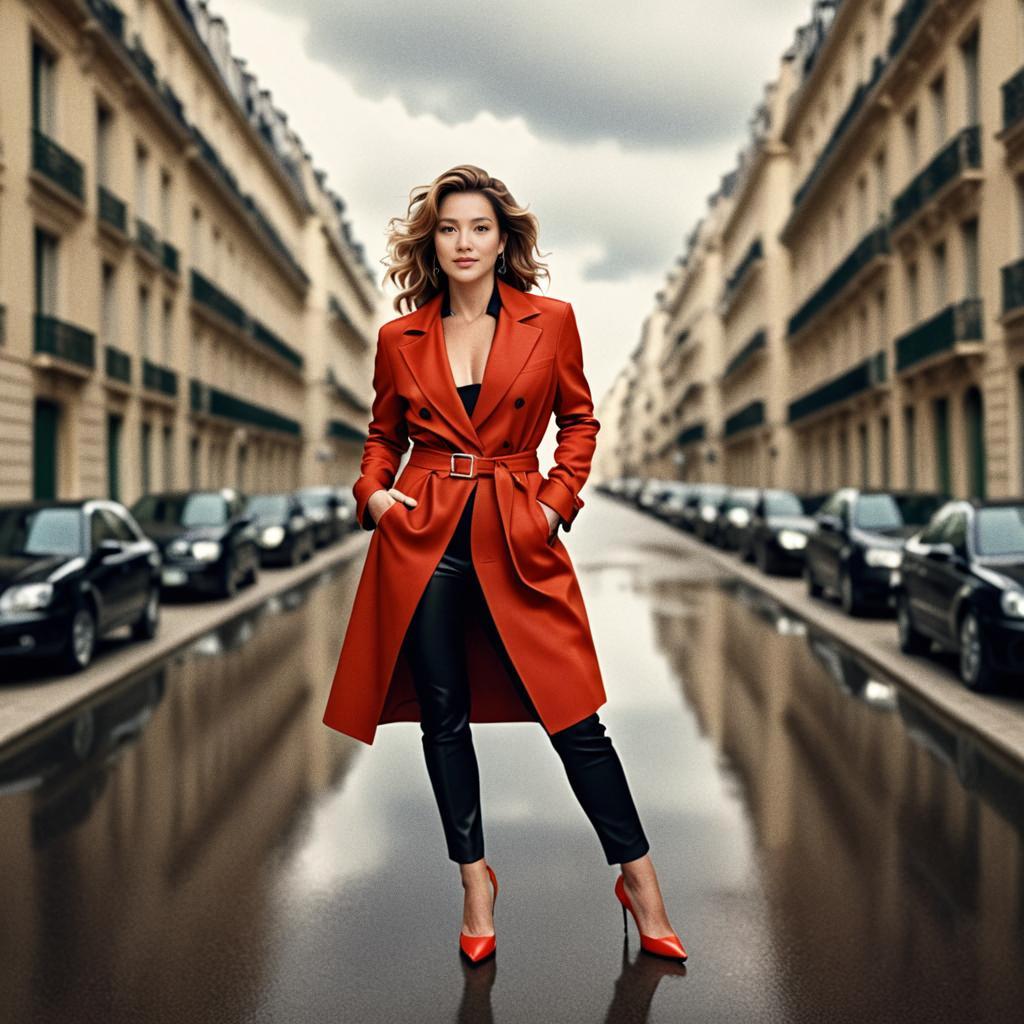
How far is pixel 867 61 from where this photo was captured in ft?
106

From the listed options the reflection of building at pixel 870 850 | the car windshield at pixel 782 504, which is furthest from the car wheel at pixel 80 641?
the car windshield at pixel 782 504

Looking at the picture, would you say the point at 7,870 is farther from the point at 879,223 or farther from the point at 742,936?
the point at 879,223

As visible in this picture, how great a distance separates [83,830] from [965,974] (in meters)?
3.46

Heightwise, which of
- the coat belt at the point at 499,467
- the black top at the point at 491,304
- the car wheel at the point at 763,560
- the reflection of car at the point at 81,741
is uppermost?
the black top at the point at 491,304

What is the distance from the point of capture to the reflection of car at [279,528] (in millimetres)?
22344

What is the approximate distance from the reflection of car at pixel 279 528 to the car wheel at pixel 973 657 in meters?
14.9

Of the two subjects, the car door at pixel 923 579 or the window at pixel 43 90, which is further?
the window at pixel 43 90

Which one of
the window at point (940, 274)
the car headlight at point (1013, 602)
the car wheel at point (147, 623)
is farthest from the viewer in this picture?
the window at point (940, 274)

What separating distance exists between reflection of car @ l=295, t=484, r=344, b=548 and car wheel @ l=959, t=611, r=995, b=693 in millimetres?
20453

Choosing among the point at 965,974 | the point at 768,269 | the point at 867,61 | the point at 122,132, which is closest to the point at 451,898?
the point at 965,974

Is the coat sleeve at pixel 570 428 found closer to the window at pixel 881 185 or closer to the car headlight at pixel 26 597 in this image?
the car headlight at pixel 26 597

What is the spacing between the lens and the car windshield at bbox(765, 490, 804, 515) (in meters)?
21.8

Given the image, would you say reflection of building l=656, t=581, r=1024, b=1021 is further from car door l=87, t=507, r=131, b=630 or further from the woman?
car door l=87, t=507, r=131, b=630

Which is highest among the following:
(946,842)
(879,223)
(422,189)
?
(879,223)
